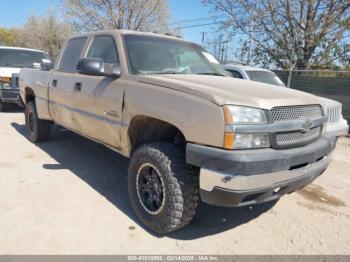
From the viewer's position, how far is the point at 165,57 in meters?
3.94

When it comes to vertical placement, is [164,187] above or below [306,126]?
below

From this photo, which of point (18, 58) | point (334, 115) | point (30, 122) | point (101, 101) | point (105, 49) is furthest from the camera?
point (18, 58)

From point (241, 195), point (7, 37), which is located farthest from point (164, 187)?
point (7, 37)

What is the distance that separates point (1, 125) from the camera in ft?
25.5

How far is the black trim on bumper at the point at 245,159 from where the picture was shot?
8.14ft

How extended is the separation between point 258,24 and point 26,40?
3385 cm

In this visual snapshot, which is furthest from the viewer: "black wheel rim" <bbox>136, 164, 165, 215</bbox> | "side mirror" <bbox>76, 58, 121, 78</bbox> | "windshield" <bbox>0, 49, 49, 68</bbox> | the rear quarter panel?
"windshield" <bbox>0, 49, 49, 68</bbox>

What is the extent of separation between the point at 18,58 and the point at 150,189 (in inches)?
334

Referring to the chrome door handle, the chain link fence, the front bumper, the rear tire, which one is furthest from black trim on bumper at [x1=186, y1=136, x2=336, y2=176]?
the chain link fence

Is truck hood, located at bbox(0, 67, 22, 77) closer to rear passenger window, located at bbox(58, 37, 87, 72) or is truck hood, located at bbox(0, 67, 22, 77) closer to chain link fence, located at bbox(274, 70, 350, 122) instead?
rear passenger window, located at bbox(58, 37, 87, 72)

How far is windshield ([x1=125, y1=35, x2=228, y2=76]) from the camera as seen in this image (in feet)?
12.0

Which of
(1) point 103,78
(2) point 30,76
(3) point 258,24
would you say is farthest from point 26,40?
(1) point 103,78

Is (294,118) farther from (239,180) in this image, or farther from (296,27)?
(296,27)

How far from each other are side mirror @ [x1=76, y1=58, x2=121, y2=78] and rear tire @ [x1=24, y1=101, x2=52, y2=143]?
286 cm
